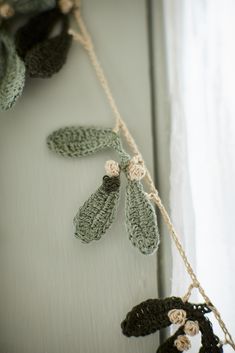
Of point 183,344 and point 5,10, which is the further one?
point 5,10

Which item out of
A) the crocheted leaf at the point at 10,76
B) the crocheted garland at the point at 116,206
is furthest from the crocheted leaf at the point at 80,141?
the crocheted leaf at the point at 10,76

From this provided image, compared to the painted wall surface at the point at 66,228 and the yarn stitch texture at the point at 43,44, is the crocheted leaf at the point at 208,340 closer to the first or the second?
the painted wall surface at the point at 66,228

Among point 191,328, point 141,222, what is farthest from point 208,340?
point 141,222

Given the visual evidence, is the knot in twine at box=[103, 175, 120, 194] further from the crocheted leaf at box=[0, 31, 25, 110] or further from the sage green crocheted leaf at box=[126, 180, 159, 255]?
the crocheted leaf at box=[0, 31, 25, 110]

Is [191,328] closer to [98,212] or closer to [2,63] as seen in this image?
[98,212]

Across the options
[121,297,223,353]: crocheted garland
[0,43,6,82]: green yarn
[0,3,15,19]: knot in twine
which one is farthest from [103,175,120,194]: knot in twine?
[0,3,15,19]: knot in twine

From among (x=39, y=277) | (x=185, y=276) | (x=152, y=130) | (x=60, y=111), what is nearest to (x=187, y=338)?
(x=185, y=276)
